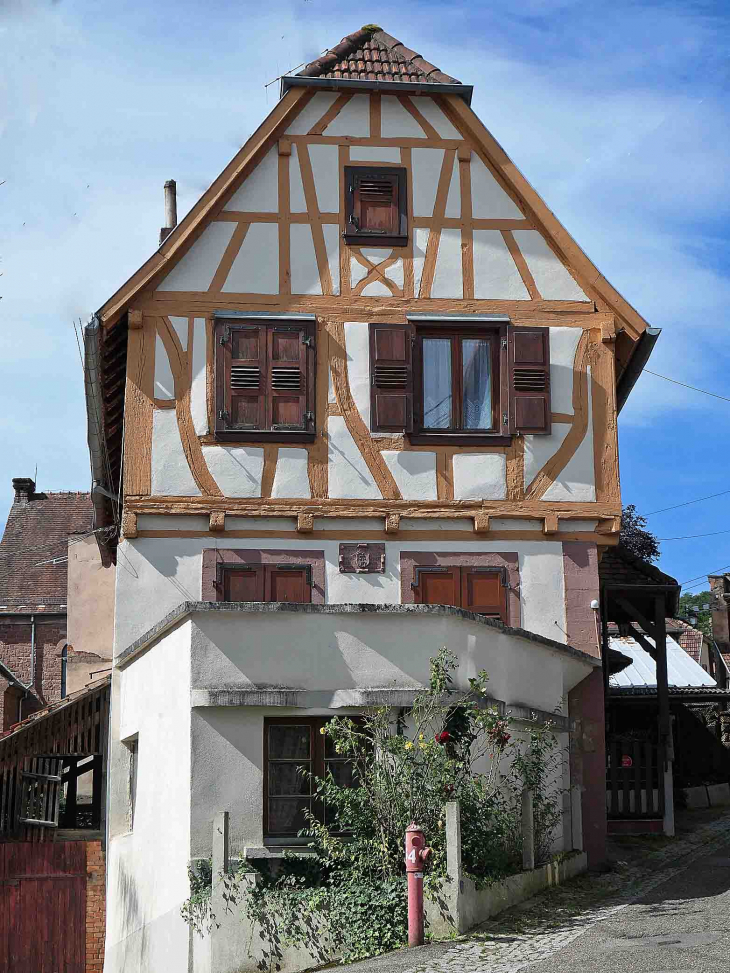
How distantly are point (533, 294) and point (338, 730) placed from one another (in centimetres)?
777

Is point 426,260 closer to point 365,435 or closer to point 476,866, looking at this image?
point 365,435

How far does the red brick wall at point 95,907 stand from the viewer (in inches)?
726

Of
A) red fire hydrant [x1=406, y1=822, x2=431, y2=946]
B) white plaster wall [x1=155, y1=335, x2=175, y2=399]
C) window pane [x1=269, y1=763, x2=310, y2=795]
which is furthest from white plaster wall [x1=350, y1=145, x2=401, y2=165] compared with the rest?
red fire hydrant [x1=406, y1=822, x2=431, y2=946]

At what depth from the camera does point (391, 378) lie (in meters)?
17.7

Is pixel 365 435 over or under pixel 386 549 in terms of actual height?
over

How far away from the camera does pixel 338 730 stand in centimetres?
1255

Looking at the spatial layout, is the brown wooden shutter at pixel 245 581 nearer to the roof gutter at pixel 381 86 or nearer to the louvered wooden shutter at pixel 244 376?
the louvered wooden shutter at pixel 244 376

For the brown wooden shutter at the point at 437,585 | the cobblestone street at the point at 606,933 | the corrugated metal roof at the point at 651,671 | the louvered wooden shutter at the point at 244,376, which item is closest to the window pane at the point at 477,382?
the brown wooden shutter at the point at 437,585

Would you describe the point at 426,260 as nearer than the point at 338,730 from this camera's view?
No

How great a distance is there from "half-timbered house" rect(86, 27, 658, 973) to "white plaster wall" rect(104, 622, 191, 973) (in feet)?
1.25

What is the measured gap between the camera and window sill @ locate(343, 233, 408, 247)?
18078 millimetres

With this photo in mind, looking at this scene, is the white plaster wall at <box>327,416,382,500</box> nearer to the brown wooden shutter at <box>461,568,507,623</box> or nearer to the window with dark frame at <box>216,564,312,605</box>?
the window with dark frame at <box>216,564,312,605</box>

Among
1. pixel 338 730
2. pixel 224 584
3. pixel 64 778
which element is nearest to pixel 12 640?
pixel 64 778

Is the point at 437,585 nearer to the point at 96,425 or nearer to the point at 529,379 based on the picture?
the point at 529,379
